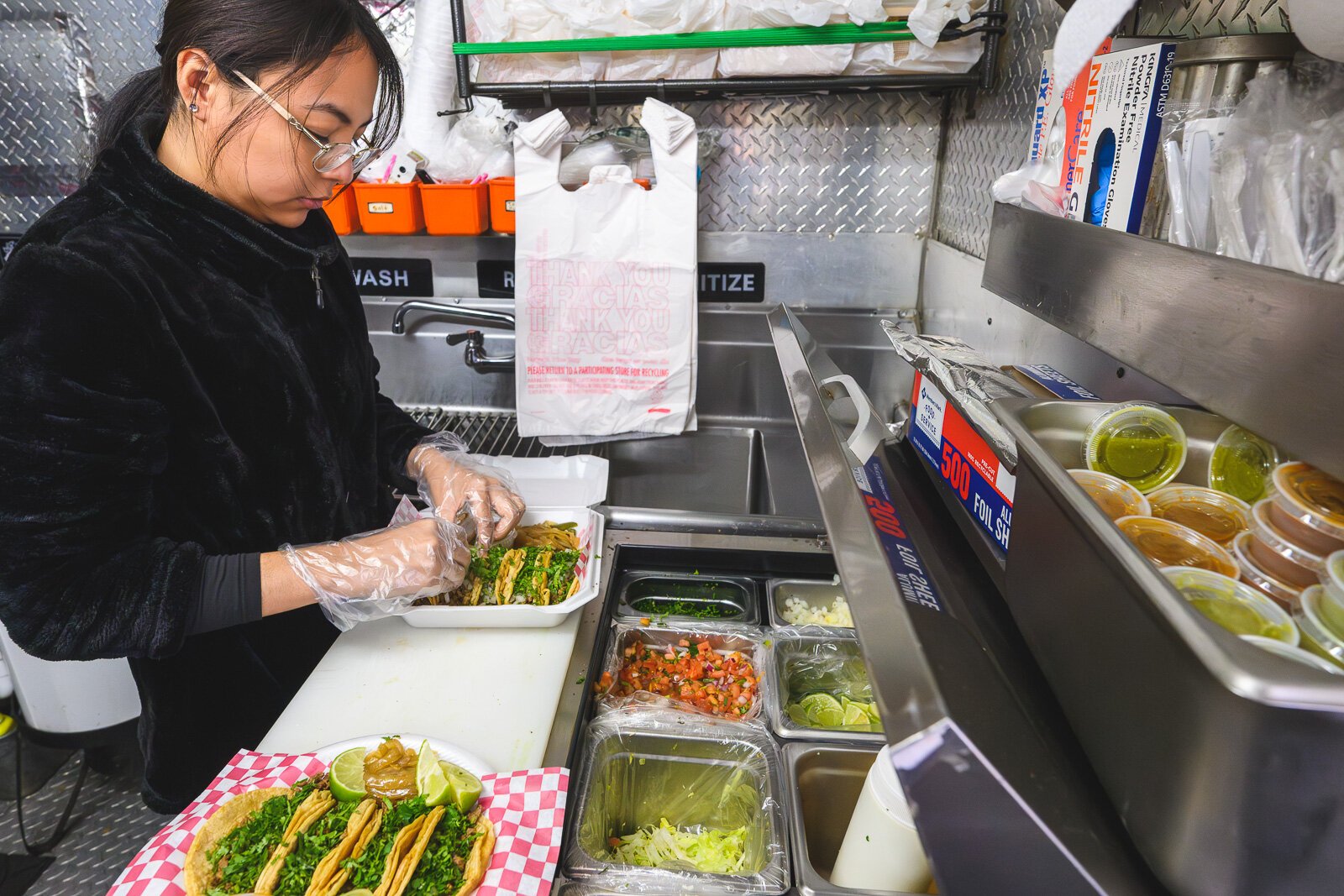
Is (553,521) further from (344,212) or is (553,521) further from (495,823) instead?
(344,212)

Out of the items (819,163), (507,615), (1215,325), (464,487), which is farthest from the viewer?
(819,163)

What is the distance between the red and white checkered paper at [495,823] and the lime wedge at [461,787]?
19 millimetres

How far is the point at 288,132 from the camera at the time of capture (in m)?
1.27

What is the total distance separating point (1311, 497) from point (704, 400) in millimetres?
2382

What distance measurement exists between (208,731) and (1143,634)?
68.6 inches

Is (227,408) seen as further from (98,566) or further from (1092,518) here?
(1092,518)

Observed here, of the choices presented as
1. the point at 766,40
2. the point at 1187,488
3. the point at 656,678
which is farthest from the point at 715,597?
the point at 766,40

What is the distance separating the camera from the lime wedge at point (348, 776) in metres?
1.07

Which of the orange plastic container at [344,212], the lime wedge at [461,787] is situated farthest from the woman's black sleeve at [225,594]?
the orange plastic container at [344,212]

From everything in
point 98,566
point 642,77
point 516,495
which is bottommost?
point 516,495

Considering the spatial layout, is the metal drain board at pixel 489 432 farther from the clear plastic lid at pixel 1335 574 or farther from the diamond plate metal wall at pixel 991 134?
the clear plastic lid at pixel 1335 574

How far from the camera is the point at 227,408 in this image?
1.35 meters

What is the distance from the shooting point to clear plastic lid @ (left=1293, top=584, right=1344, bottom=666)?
38 cm

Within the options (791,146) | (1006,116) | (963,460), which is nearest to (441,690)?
(963,460)
